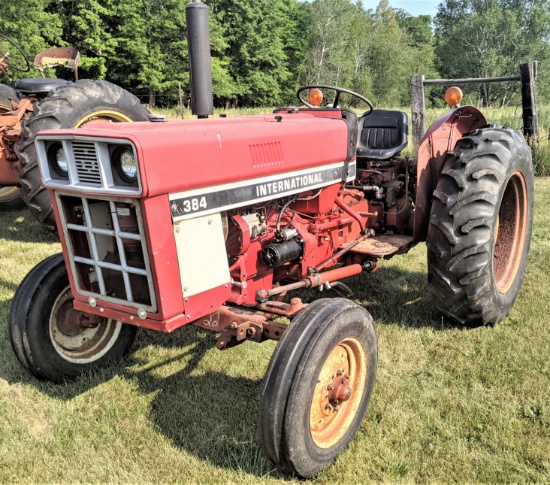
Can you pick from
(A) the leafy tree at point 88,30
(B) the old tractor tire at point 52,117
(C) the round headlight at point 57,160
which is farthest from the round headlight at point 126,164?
(A) the leafy tree at point 88,30

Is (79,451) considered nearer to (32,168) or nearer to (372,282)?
(372,282)

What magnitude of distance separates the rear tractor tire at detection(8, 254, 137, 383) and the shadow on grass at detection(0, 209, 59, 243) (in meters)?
3.39

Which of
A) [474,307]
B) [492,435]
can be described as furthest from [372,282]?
[492,435]

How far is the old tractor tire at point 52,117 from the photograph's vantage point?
5.49 meters

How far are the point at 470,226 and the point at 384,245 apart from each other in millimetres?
729

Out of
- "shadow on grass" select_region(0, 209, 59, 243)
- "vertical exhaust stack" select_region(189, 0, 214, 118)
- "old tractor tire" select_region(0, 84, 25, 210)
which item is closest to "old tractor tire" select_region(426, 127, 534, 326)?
"vertical exhaust stack" select_region(189, 0, 214, 118)

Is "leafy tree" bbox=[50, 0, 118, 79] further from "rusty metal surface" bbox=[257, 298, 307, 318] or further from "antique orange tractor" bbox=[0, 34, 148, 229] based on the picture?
"rusty metal surface" bbox=[257, 298, 307, 318]

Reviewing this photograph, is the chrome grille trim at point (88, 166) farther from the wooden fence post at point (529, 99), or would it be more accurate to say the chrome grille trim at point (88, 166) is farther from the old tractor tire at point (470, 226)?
the wooden fence post at point (529, 99)

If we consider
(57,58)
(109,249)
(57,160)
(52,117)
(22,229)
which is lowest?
(22,229)

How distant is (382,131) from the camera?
15.8ft

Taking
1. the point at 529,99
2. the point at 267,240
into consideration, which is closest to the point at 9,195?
the point at 267,240

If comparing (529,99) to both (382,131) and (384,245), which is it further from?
(384,245)

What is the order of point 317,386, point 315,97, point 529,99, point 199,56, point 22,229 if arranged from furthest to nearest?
point 529,99 < point 22,229 < point 315,97 < point 199,56 < point 317,386

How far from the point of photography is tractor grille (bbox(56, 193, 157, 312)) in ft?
7.82
